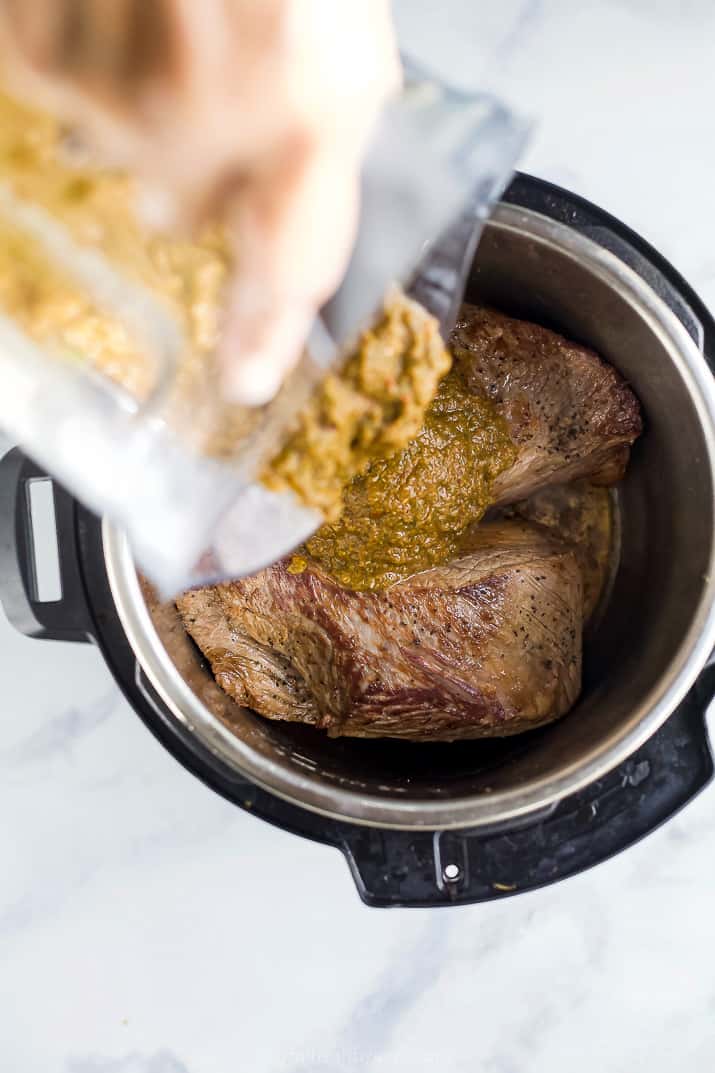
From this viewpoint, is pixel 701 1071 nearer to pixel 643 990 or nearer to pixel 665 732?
pixel 643 990

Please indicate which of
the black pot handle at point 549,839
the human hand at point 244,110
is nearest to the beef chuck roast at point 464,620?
the black pot handle at point 549,839

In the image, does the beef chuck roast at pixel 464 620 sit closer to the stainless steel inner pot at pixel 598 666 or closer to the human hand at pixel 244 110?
the stainless steel inner pot at pixel 598 666

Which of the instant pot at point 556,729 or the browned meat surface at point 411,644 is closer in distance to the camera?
the instant pot at point 556,729

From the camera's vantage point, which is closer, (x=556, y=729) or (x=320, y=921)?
(x=556, y=729)

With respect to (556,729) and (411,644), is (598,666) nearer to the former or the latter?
(556,729)

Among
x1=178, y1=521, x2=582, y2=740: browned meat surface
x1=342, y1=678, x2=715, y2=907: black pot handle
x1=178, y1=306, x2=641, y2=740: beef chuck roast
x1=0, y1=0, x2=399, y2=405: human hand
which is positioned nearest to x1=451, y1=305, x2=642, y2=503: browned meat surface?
x1=178, y1=306, x2=641, y2=740: beef chuck roast

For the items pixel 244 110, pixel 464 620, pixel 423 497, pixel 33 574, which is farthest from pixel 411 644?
pixel 244 110
